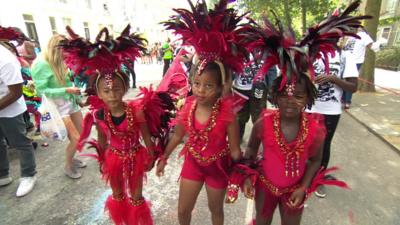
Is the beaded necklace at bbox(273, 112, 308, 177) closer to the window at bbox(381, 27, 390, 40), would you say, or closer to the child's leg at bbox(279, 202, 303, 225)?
the child's leg at bbox(279, 202, 303, 225)

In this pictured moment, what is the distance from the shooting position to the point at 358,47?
→ 579 centimetres

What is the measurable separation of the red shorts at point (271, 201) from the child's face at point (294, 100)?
617 mm

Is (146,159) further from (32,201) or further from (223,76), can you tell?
(32,201)

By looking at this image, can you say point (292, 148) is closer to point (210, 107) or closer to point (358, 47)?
point (210, 107)

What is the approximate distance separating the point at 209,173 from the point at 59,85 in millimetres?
2557

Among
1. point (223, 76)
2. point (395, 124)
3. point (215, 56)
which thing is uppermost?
point (215, 56)

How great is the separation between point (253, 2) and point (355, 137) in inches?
411

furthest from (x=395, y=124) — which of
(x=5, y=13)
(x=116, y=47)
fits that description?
(x=5, y=13)

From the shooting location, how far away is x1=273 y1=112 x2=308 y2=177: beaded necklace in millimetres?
1755

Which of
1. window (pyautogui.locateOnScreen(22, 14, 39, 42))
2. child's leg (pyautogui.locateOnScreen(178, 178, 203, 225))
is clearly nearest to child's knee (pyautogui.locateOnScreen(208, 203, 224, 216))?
child's leg (pyautogui.locateOnScreen(178, 178, 203, 225))

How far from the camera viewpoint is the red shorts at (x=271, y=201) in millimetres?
1909

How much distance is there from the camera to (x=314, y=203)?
304 centimetres

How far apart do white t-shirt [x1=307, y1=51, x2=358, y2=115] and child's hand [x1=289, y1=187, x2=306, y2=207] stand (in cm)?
109

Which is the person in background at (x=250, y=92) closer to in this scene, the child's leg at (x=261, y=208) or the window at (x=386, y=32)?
the child's leg at (x=261, y=208)
